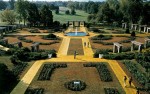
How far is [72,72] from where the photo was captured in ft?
109

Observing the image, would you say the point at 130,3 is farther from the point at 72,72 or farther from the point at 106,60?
the point at 72,72

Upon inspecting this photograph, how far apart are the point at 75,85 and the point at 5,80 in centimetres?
819

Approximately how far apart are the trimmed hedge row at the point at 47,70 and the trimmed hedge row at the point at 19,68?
9.59 feet

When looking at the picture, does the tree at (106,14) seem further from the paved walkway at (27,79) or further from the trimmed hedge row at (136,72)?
the paved walkway at (27,79)

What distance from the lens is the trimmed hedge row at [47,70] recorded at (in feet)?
101

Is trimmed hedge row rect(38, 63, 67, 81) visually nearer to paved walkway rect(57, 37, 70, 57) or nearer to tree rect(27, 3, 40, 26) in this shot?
paved walkway rect(57, 37, 70, 57)

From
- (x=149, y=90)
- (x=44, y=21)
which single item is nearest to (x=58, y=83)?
(x=149, y=90)

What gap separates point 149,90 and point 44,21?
5999 cm

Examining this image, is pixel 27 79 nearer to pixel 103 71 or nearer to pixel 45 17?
pixel 103 71

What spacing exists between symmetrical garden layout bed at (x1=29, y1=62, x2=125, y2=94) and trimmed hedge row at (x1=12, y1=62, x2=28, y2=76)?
255 centimetres

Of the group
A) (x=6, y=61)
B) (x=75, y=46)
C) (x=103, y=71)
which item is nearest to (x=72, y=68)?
(x=103, y=71)

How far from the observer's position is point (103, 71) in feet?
109

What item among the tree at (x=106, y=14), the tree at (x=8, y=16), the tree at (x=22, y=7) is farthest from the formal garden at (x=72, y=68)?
the tree at (x=106, y=14)

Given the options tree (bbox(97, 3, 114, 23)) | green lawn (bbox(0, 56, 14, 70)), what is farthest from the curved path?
tree (bbox(97, 3, 114, 23))
